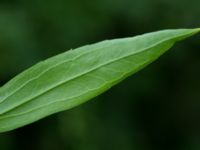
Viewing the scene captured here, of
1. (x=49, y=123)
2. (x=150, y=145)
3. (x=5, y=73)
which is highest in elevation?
(x=5, y=73)

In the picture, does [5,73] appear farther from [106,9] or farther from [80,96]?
[80,96]

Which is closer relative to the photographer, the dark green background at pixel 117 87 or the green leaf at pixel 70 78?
the green leaf at pixel 70 78

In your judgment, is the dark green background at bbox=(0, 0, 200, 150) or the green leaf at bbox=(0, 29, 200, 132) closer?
the green leaf at bbox=(0, 29, 200, 132)

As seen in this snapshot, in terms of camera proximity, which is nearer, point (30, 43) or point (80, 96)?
point (80, 96)

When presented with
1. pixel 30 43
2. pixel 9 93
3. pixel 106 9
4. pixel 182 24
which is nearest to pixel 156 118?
pixel 182 24
